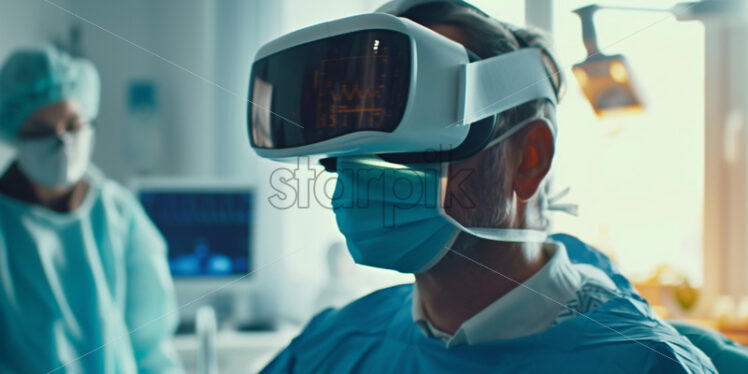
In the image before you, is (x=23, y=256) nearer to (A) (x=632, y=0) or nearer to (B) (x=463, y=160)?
(B) (x=463, y=160)

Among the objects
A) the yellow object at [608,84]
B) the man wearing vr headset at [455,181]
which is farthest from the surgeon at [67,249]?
the yellow object at [608,84]

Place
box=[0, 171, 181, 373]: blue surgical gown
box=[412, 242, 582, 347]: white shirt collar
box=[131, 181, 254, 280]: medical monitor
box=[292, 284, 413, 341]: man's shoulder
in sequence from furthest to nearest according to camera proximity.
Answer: box=[131, 181, 254, 280]: medical monitor
box=[0, 171, 181, 373]: blue surgical gown
box=[292, 284, 413, 341]: man's shoulder
box=[412, 242, 582, 347]: white shirt collar

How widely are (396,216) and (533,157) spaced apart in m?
0.15

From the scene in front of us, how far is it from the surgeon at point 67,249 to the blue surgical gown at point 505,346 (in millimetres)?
558

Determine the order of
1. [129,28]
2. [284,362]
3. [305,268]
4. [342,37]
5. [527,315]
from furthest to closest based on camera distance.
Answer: [129,28]
[305,268]
[284,362]
[527,315]
[342,37]

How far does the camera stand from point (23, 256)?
1109 mm

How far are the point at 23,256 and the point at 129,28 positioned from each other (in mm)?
1014

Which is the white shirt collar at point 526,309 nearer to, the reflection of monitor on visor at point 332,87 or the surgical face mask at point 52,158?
the reflection of monitor on visor at point 332,87

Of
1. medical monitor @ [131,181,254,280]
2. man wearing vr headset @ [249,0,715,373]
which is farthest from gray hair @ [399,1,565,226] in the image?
medical monitor @ [131,181,254,280]

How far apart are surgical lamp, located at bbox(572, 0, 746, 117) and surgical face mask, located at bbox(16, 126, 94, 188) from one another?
103cm

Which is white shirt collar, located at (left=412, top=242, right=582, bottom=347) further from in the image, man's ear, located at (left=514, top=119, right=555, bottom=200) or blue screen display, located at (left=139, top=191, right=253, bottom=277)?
blue screen display, located at (left=139, top=191, right=253, bottom=277)

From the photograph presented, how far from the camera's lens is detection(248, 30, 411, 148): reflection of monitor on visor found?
0.44 metres

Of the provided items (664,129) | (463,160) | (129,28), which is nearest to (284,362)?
(463,160)

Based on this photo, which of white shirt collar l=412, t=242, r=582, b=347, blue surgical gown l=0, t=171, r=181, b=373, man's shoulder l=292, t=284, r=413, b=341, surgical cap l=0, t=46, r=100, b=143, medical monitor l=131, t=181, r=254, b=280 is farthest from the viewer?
medical monitor l=131, t=181, r=254, b=280
